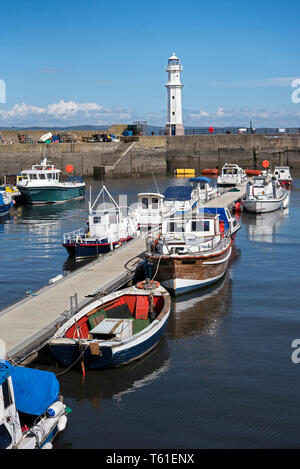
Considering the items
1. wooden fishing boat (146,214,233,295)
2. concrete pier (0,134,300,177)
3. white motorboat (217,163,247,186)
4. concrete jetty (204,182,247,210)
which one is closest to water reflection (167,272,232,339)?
wooden fishing boat (146,214,233,295)

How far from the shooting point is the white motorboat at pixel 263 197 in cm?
4056

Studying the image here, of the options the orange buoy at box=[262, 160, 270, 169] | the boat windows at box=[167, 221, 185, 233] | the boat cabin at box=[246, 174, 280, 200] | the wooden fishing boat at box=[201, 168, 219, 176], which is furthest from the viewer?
the orange buoy at box=[262, 160, 270, 169]

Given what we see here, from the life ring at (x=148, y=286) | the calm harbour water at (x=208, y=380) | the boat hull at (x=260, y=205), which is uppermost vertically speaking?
the boat hull at (x=260, y=205)

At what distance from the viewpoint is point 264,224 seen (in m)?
37.3

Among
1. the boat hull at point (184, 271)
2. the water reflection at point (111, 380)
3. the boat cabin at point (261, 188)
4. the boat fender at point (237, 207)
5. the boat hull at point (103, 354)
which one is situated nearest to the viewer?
the water reflection at point (111, 380)

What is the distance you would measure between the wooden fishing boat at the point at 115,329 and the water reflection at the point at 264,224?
1619 centimetres

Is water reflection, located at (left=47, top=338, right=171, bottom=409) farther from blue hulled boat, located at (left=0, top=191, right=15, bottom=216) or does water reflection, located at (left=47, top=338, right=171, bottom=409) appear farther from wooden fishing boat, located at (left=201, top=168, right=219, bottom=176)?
wooden fishing boat, located at (left=201, top=168, right=219, bottom=176)

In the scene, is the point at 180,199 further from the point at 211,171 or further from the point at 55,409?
the point at 211,171

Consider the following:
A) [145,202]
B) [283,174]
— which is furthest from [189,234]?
[283,174]

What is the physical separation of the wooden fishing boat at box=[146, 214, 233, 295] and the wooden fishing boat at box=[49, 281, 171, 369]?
7.90 feet

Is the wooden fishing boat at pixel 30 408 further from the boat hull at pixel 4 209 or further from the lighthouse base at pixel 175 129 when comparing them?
the lighthouse base at pixel 175 129

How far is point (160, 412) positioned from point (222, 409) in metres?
1.40

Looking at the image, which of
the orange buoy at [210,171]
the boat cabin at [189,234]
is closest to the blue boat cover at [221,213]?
the boat cabin at [189,234]

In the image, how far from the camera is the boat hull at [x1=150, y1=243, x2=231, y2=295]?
2009 cm
